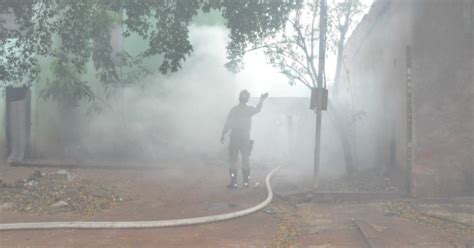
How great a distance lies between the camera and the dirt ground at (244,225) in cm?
525

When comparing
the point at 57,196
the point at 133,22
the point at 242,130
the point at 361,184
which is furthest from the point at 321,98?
the point at 57,196

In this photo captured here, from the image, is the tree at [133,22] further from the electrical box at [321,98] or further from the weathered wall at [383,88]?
the weathered wall at [383,88]

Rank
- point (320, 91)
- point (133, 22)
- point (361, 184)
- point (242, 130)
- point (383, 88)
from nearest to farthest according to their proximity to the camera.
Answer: point (133, 22)
point (320, 91)
point (361, 184)
point (242, 130)
point (383, 88)

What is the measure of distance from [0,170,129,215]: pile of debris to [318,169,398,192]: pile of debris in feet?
12.0

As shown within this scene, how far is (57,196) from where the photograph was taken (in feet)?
24.6

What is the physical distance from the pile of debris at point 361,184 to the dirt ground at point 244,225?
1.93 feet

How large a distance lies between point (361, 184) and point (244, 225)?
3148mm

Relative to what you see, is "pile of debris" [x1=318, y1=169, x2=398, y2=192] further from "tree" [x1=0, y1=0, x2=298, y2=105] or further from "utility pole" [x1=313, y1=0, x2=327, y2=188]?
"tree" [x1=0, y1=0, x2=298, y2=105]

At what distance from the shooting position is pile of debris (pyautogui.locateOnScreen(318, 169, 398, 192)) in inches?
322

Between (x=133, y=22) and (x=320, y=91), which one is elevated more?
(x=133, y=22)

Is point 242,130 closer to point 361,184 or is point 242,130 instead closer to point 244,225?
point 361,184

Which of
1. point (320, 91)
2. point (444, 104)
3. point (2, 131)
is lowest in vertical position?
point (2, 131)

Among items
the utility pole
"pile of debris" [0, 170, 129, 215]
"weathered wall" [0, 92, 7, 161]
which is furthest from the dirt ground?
"weathered wall" [0, 92, 7, 161]

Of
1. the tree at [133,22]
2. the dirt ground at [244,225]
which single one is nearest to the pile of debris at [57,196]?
the dirt ground at [244,225]
